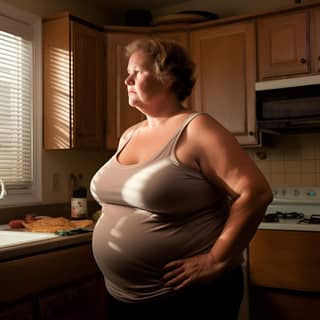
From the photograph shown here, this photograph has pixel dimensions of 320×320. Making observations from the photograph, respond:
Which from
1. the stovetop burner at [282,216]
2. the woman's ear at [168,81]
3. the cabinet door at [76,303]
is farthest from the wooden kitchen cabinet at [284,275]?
the woman's ear at [168,81]

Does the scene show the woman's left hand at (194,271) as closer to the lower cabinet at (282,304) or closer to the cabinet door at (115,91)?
the lower cabinet at (282,304)

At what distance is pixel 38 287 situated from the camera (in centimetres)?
182

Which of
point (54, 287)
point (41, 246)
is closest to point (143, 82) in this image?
point (41, 246)

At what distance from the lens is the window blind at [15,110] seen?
2.49 metres

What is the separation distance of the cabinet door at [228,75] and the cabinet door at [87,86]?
23.0 inches

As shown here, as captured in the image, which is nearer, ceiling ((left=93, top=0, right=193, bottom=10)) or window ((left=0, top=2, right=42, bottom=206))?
→ window ((left=0, top=2, right=42, bottom=206))

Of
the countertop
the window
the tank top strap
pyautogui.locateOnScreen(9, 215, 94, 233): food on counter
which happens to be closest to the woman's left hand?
the tank top strap

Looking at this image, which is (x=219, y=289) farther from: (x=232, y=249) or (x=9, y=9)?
(x=9, y=9)

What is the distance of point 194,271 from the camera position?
1088 millimetres

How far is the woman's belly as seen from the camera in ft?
3.69

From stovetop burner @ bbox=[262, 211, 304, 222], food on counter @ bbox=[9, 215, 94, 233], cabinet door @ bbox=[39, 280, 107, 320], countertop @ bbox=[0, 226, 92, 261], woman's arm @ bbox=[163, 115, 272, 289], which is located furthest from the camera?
stovetop burner @ bbox=[262, 211, 304, 222]

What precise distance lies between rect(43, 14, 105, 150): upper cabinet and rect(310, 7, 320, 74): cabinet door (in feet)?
4.07

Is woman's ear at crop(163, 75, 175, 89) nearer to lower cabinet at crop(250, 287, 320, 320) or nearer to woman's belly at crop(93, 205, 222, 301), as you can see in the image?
woman's belly at crop(93, 205, 222, 301)

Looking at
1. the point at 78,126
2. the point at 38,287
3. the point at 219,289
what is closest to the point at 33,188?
the point at 78,126
